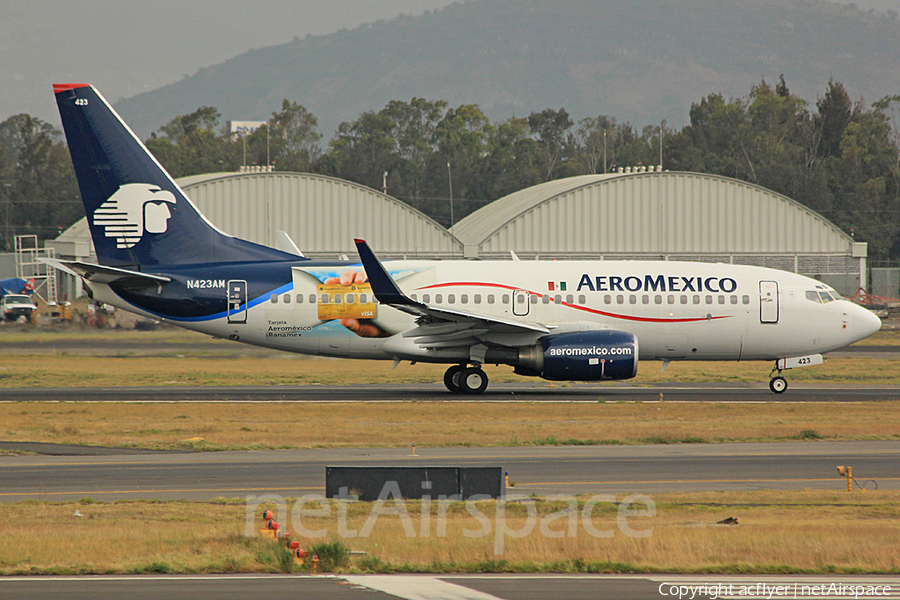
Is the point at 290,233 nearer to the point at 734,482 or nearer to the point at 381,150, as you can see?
the point at 734,482

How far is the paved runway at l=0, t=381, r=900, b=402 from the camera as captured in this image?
3023 cm

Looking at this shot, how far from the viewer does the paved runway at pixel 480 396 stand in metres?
30.2

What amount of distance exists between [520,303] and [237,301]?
9170 mm

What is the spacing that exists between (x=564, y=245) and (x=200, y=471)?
157ft

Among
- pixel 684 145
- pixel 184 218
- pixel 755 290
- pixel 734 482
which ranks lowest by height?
pixel 734 482

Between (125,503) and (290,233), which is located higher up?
(290,233)

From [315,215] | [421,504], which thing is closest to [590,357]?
[421,504]

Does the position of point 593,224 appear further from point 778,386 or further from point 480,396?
point 480,396

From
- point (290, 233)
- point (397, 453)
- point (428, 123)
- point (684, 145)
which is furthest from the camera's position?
point (428, 123)

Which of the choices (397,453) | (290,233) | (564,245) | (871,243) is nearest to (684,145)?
(871,243)

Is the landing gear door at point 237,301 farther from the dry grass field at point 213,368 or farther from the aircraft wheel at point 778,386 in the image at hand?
the aircraft wheel at point 778,386

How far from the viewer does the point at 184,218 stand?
31969 mm

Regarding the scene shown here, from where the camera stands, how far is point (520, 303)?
3170 cm

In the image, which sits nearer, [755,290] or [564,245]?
[755,290]
